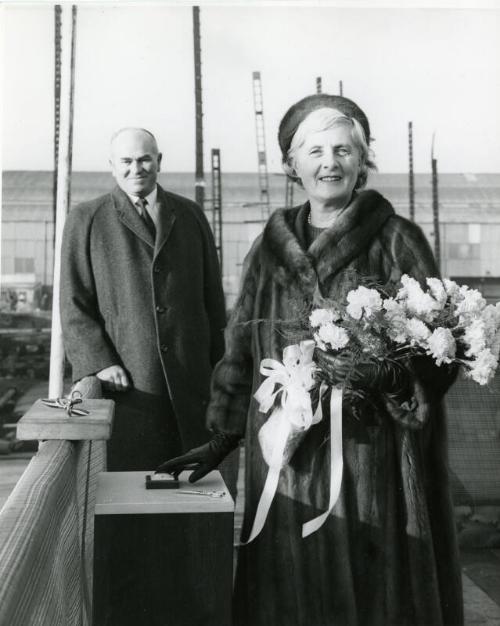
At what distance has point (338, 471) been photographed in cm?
212

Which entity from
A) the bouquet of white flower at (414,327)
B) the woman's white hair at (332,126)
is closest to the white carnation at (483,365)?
the bouquet of white flower at (414,327)

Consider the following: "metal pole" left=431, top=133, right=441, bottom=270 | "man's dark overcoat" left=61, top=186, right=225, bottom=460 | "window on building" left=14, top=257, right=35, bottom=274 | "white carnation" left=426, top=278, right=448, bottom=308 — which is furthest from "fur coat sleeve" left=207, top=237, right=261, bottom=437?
"metal pole" left=431, top=133, right=441, bottom=270

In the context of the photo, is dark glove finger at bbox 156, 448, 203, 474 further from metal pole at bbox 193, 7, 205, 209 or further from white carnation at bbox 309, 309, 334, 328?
metal pole at bbox 193, 7, 205, 209

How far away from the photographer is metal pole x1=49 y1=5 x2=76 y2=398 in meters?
3.34

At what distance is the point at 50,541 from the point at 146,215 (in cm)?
196

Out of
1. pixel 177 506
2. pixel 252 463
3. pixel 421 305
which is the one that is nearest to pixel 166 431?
pixel 252 463

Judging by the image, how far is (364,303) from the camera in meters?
2.03

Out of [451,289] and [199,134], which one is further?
[199,134]

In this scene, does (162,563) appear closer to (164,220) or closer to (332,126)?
(332,126)

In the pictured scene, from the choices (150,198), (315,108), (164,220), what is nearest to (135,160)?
(150,198)

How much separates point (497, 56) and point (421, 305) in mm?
1881

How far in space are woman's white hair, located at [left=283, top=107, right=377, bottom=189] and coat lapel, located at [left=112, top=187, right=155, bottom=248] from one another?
3.44 feet

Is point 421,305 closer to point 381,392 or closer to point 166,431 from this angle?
point 381,392

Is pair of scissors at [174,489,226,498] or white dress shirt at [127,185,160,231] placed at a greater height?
white dress shirt at [127,185,160,231]
